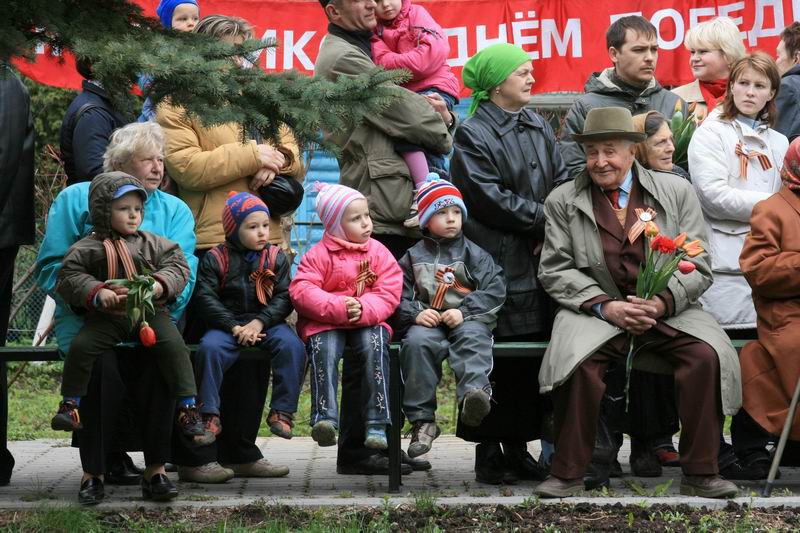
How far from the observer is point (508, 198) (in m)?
7.07

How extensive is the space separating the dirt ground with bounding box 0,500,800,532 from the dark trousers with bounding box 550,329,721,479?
33 cm

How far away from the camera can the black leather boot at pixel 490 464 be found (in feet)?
23.4

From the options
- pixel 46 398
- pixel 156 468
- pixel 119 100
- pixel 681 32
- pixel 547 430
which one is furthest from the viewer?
pixel 46 398

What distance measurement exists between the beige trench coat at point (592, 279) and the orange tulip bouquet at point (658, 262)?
0.44ft

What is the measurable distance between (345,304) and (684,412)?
1865 mm

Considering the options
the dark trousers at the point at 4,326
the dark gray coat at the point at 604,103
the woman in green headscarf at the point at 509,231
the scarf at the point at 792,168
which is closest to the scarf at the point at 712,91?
the dark gray coat at the point at 604,103

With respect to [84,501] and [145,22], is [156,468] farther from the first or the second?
[145,22]

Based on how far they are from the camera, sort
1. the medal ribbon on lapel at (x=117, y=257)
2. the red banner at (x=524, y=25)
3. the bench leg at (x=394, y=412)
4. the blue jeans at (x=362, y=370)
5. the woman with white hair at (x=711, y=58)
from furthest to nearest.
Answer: the red banner at (x=524, y=25) < the woman with white hair at (x=711, y=58) < the bench leg at (x=394, y=412) < the blue jeans at (x=362, y=370) < the medal ribbon on lapel at (x=117, y=257)

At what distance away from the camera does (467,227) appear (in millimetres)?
7277

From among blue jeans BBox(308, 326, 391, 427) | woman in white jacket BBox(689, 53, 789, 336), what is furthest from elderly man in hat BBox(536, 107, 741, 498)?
blue jeans BBox(308, 326, 391, 427)

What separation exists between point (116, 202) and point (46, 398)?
621 cm

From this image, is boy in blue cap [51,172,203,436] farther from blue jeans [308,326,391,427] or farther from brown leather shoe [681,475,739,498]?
brown leather shoe [681,475,739,498]

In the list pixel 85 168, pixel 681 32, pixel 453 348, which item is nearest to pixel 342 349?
pixel 453 348

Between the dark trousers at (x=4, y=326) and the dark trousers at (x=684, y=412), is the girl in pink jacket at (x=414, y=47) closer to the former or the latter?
the dark trousers at (x=684, y=412)
